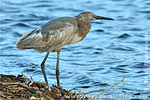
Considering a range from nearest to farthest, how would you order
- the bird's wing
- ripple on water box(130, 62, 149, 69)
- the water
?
the bird's wing < the water < ripple on water box(130, 62, 149, 69)

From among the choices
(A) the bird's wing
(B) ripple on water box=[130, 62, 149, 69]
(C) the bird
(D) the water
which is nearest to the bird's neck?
(C) the bird

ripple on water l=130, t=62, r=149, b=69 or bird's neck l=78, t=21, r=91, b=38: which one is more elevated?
bird's neck l=78, t=21, r=91, b=38

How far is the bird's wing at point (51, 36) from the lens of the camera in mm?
6316

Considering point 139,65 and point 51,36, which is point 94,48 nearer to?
point 139,65

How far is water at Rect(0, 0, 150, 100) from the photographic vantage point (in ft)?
26.8

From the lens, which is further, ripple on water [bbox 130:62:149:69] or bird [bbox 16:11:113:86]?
ripple on water [bbox 130:62:149:69]

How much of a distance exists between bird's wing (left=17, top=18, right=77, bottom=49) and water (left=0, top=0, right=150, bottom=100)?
1.61 m

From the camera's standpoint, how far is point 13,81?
5.91 meters

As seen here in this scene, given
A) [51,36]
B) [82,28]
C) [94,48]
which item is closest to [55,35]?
[51,36]

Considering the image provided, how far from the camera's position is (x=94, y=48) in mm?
10383

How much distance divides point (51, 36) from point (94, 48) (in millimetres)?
4149

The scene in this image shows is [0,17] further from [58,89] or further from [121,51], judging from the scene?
[58,89]

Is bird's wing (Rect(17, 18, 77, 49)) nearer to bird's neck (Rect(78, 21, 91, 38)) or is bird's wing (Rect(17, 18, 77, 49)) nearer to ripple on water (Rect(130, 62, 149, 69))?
bird's neck (Rect(78, 21, 91, 38))

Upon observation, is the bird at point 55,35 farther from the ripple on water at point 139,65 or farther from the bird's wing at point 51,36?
the ripple on water at point 139,65
